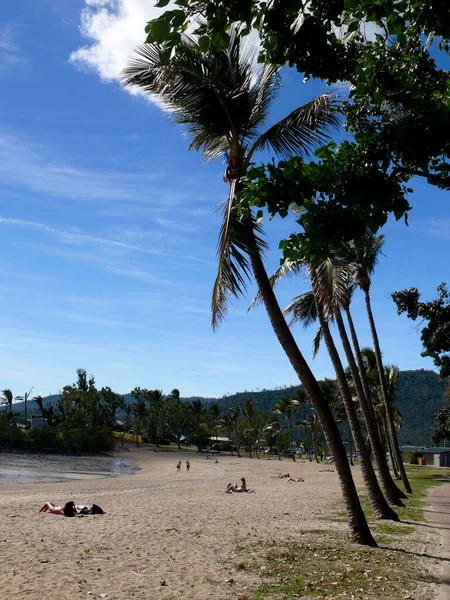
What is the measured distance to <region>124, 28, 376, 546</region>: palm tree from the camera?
9.38 meters

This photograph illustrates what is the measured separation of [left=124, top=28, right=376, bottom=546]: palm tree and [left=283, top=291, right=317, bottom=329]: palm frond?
5.71m

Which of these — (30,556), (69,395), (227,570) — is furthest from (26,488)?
(69,395)

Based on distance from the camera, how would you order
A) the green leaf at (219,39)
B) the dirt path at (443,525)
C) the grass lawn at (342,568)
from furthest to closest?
the dirt path at (443,525)
the grass lawn at (342,568)
the green leaf at (219,39)

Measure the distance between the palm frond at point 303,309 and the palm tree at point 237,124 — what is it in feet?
18.7

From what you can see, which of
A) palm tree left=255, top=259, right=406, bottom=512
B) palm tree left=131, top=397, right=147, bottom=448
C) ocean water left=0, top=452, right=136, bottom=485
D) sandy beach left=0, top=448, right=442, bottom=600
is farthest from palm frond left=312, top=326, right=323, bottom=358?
palm tree left=131, top=397, right=147, bottom=448

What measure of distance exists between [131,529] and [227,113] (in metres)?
9.83

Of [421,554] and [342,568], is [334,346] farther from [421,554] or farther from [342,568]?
[342,568]

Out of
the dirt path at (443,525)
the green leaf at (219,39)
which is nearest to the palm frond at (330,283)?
the dirt path at (443,525)

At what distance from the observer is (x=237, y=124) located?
1022 cm

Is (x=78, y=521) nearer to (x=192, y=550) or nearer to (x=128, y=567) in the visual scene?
(x=192, y=550)

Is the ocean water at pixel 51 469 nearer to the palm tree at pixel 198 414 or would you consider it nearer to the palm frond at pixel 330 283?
the palm frond at pixel 330 283

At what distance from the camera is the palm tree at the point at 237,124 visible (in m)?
9.38

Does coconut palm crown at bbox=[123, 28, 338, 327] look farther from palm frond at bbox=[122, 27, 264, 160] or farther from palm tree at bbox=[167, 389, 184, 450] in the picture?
palm tree at bbox=[167, 389, 184, 450]

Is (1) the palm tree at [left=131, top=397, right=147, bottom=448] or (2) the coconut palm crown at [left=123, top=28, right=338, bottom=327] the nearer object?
(2) the coconut palm crown at [left=123, top=28, right=338, bottom=327]
